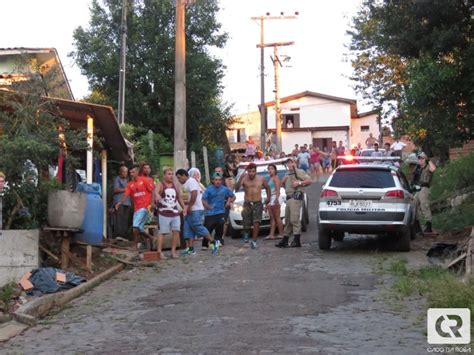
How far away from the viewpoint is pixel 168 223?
1296 centimetres

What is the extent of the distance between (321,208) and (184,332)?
6.18 meters

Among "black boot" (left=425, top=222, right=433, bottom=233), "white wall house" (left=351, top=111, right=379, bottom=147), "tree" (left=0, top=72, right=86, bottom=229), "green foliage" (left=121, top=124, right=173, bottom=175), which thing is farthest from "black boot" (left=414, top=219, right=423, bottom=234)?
"white wall house" (left=351, top=111, right=379, bottom=147)

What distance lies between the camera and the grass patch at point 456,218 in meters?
15.1

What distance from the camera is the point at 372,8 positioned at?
14984mm

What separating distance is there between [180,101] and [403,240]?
24.2ft

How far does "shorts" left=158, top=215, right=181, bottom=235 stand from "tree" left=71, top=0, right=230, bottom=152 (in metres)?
14.9

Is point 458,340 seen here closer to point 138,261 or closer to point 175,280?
point 175,280

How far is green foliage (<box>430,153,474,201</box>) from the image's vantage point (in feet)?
65.0

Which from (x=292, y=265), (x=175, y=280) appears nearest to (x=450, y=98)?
(x=292, y=265)

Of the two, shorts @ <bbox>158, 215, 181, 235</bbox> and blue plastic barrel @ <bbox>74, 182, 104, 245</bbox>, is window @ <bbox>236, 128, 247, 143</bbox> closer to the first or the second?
shorts @ <bbox>158, 215, 181, 235</bbox>

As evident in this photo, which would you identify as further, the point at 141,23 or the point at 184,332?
the point at 141,23

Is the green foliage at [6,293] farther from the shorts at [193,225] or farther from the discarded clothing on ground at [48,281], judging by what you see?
the shorts at [193,225]

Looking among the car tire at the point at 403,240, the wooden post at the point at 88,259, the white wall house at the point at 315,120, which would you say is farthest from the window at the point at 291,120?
the wooden post at the point at 88,259

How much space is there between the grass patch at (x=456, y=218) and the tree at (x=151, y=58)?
13137 millimetres
